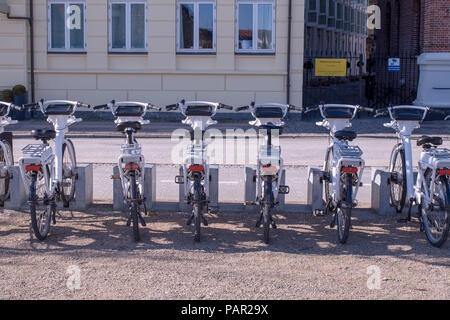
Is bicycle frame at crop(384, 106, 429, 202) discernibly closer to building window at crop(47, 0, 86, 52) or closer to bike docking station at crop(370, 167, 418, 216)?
bike docking station at crop(370, 167, 418, 216)

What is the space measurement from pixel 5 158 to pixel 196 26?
47.3 feet

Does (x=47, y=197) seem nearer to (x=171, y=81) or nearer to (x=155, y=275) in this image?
(x=155, y=275)

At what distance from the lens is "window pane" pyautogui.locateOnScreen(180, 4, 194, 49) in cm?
2181

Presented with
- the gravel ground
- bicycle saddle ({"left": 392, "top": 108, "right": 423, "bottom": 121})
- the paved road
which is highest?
bicycle saddle ({"left": 392, "top": 108, "right": 423, "bottom": 121})

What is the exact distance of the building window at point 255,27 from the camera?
21.8 m

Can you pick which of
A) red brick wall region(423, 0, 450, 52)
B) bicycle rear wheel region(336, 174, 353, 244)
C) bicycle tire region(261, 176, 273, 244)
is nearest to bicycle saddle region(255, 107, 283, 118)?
bicycle tire region(261, 176, 273, 244)

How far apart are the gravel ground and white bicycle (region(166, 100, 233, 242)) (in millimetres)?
294

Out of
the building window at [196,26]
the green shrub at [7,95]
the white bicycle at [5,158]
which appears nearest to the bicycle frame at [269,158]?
the white bicycle at [5,158]

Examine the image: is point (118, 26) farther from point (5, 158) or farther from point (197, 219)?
point (197, 219)

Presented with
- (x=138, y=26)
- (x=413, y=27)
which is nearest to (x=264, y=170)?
(x=138, y=26)

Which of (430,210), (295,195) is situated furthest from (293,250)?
(295,195)

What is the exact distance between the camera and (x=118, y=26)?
72.2ft

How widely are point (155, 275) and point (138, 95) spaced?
16.8 m

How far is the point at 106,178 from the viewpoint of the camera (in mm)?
10781
